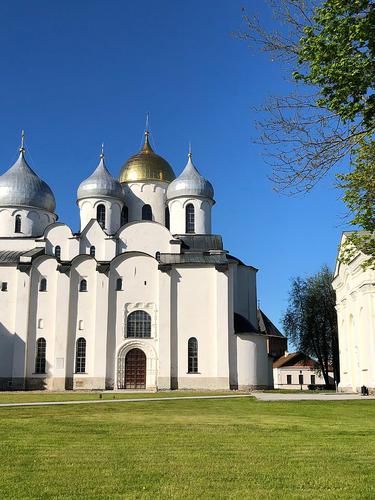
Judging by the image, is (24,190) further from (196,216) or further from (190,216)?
(196,216)

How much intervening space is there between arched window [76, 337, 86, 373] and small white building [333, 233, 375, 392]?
62.9 feet

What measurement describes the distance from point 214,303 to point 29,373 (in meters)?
14.3

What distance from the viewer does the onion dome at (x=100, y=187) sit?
48.8m

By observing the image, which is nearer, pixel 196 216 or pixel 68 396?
pixel 68 396

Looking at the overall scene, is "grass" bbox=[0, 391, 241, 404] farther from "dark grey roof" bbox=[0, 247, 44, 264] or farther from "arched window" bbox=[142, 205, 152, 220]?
"arched window" bbox=[142, 205, 152, 220]

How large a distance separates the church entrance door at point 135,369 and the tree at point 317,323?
18.6m

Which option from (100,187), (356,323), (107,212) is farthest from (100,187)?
(356,323)

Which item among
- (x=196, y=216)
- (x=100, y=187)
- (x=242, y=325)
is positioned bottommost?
(x=242, y=325)

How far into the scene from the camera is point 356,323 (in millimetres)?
39875

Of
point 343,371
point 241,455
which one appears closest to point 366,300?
point 343,371

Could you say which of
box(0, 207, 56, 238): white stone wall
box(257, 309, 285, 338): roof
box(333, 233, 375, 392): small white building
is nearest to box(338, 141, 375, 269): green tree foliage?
box(333, 233, 375, 392): small white building

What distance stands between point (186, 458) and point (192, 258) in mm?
34784

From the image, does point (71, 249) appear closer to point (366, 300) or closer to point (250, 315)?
point (250, 315)

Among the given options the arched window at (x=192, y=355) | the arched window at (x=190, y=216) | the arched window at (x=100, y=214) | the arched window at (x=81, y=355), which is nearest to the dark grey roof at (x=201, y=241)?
the arched window at (x=190, y=216)
